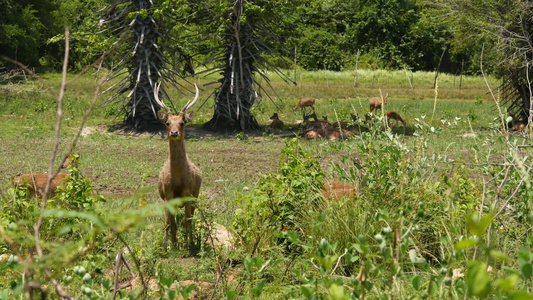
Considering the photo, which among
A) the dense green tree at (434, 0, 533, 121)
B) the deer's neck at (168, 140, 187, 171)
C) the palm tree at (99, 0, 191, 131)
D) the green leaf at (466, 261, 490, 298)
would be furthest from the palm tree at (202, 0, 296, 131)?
the green leaf at (466, 261, 490, 298)

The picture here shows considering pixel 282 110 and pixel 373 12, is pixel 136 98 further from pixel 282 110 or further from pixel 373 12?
pixel 373 12

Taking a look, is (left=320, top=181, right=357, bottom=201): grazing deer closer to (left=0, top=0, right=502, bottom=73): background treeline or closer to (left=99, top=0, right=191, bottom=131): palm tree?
(left=99, top=0, right=191, bottom=131): palm tree

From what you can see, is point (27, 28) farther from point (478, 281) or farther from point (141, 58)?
point (478, 281)

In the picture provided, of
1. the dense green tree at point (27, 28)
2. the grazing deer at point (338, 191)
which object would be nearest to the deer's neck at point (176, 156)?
the grazing deer at point (338, 191)

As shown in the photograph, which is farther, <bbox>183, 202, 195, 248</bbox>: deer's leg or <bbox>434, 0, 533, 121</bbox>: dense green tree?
<bbox>434, 0, 533, 121</bbox>: dense green tree

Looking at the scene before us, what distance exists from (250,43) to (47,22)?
26804mm

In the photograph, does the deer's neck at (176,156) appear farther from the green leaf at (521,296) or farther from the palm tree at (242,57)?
the palm tree at (242,57)

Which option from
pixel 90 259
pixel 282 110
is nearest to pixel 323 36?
pixel 282 110

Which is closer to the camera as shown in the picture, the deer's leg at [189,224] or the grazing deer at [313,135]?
the deer's leg at [189,224]

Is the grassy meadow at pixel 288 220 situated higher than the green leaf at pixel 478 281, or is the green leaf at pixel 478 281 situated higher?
the green leaf at pixel 478 281

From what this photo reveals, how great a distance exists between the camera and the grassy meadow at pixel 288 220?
90.0 inches

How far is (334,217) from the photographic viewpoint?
495 cm

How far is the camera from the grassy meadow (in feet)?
7.50

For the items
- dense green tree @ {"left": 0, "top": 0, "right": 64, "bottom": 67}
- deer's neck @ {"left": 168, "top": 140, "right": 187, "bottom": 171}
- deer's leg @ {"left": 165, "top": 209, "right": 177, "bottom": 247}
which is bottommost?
deer's leg @ {"left": 165, "top": 209, "right": 177, "bottom": 247}
